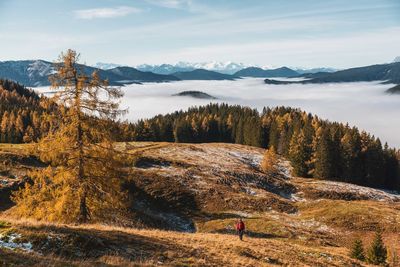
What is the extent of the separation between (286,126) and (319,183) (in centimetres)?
6454

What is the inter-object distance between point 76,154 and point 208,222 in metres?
34.1

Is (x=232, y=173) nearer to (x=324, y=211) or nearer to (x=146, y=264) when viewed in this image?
(x=324, y=211)

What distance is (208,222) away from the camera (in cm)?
5659

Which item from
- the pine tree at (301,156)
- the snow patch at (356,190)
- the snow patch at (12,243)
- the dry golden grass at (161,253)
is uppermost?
the snow patch at (12,243)

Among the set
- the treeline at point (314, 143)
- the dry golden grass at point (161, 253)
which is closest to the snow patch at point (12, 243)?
the dry golden grass at point (161, 253)

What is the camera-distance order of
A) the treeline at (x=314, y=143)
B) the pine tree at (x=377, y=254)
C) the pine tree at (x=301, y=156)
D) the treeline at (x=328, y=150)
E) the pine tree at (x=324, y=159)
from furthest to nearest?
1. the treeline at (x=314, y=143)
2. the treeline at (x=328, y=150)
3. the pine tree at (x=301, y=156)
4. the pine tree at (x=324, y=159)
5. the pine tree at (x=377, y=254)

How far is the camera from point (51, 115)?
25656 millimetres

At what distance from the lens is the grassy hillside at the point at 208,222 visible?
685 inches

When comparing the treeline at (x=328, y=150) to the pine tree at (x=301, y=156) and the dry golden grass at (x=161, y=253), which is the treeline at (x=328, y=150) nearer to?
the pine tree at (x=301, y=156)

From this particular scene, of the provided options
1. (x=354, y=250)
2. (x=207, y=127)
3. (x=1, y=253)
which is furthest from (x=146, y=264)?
(x=207, y=127)

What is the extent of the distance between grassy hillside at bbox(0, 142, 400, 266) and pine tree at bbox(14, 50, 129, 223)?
2468 millimetres

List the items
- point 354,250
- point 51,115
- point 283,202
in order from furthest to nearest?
point 283,202 < point 354,250 < point 51,115

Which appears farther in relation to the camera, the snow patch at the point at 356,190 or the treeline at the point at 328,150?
the treeline at the point at 328,150

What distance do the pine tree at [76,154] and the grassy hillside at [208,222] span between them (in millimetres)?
2468
